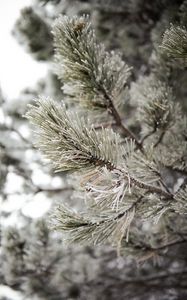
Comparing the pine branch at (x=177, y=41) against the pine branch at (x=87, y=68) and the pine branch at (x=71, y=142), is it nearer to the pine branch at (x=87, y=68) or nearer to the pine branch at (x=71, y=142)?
the pine branch at (x=87, y=68)

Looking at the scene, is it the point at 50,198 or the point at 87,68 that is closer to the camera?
the point at 87,68

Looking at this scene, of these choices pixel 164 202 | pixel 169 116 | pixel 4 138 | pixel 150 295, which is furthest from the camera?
pixel 150 295

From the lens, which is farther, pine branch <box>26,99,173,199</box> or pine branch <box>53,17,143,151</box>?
pine branch <box>53,17,143,151</box>

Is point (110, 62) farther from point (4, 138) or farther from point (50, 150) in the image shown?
point (4, 138)

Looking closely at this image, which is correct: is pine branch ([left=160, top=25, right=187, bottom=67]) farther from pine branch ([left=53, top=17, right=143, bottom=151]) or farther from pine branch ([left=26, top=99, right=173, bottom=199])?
pine branch ([left=26, top=99, right=173, bottom=199])

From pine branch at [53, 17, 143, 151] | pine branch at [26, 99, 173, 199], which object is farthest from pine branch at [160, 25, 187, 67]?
pine branch at [26, 99, 173, 199]

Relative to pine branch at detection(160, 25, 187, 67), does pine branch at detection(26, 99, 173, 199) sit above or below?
below

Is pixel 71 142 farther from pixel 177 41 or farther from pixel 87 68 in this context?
pixel 177 41

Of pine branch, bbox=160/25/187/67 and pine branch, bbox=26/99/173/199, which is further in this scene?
pine branch, bbox=160/25/187/67

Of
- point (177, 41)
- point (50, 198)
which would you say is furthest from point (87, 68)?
point (50, 198)

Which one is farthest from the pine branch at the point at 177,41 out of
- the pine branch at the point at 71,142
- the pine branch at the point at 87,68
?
the pine branch at the point at 71,142

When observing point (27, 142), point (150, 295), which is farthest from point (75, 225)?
point (150, 295)
